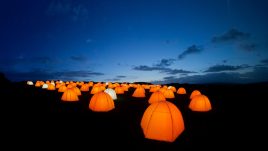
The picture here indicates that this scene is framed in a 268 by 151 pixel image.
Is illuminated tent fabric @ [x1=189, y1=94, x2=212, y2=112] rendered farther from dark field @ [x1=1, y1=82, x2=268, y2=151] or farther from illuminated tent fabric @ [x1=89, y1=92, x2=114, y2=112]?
illuminated tent fabric @ [x1=89, y1=92, x2=114, y2=112]

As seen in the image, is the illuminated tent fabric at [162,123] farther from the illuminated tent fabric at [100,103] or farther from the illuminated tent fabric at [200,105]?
the illuminated tent fabric at [200,105]

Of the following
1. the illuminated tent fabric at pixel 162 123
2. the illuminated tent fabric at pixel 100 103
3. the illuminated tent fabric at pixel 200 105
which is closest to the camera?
the illuminated tent fabric at pixel 162 123

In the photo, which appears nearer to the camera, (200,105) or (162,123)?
(162,123)

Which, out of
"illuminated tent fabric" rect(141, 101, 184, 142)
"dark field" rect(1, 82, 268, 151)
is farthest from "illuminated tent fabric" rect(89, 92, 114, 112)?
"illuminated tent fabric" rect(141, 101, 184, 142)

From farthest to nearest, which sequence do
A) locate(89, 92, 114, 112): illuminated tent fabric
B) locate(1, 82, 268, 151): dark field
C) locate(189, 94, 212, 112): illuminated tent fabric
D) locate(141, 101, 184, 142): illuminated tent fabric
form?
locate(189, 94, 212, 112): illuminated tent fabric → locate(89, 92, 114, 112): illuminated tent fabric → locate(141, 101, 184, 142): illuminated tent fabric → locate(1, 82, 268, 151): dark field

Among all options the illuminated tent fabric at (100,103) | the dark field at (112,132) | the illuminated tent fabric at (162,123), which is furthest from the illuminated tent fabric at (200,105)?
the illuminated tent fabric at (162,123)

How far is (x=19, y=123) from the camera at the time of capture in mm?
11805

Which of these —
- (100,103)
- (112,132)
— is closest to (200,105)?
(100,103)

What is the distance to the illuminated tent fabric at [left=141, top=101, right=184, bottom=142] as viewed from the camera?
9352 millimetres

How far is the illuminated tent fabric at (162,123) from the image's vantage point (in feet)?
30.7

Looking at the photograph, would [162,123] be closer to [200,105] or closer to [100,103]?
[100,103]

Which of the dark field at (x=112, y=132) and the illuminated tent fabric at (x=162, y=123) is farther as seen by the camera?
the illuminated tent fabric at (x=162, y=123)

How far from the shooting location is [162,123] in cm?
940

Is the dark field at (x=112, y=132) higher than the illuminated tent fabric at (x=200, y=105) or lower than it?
lower
